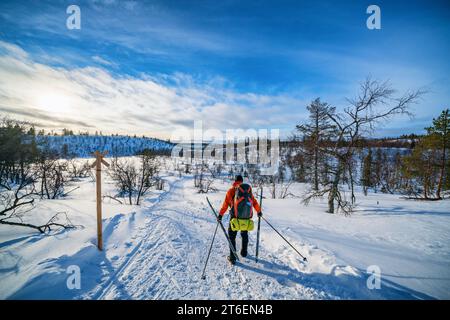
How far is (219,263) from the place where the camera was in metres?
4.67

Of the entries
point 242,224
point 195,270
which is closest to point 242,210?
point 242,224

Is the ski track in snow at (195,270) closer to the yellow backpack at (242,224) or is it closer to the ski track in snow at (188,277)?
the ski track in snow at (188,277)

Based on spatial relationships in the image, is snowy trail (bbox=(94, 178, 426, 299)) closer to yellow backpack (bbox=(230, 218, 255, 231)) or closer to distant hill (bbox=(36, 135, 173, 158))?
yellow backpack (bbox=(230, 218, 255, 231))

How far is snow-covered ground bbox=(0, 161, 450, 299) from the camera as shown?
11.7ft

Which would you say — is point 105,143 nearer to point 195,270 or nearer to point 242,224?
point 195,270

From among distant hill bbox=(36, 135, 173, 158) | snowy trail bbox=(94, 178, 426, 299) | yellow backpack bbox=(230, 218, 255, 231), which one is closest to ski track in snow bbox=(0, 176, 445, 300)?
snowy trail bbox=(94, 178, 426, 299)

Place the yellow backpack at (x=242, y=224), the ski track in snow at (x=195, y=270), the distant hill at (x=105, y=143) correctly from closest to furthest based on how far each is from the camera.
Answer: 1. the ski track in snow at (x=195, y=270)
2. the yellow backpack at (x=242, y=224)
3. the distant hill at (x=105, y=143)

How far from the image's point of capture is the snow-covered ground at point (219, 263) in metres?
3.58

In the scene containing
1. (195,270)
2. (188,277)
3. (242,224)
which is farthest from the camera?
(242,224)

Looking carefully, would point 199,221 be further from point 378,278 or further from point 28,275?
point 378,278

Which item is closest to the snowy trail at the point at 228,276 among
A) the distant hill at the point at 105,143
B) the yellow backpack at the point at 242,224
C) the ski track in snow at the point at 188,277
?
the ski track in snow at the point at 188,277

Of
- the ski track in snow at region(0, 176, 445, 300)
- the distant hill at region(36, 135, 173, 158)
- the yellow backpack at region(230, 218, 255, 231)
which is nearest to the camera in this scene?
the ski track in snow at region(0, 176, 445, 300)
